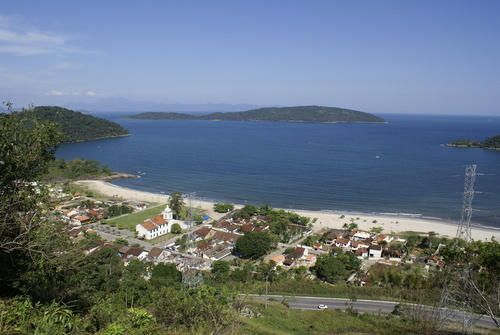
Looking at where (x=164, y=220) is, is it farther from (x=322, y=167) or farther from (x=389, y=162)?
(x=389, y=162)

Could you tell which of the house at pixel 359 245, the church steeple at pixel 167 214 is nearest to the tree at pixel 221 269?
the house at pixel 359 245

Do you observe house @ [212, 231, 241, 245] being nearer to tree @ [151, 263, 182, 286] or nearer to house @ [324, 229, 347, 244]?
house @ [324, 229, 347, 244]

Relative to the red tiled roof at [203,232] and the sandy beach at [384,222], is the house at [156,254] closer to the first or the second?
the red tiled roof at [203,232]

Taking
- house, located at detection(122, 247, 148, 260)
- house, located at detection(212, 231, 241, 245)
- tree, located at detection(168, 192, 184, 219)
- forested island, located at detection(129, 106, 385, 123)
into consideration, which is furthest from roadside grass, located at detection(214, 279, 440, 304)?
forested island, located at detection(129, 106, 385, 123)

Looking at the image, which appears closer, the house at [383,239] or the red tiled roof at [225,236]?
the house at [383,239]

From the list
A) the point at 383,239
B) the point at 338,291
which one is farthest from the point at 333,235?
the point at 338,291

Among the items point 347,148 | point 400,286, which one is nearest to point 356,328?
point 400,286

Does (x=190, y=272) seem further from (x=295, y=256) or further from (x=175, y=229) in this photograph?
(x=175, y=229)
